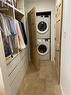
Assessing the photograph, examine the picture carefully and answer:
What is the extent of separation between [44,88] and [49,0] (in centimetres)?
305

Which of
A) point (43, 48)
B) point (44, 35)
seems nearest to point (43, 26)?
point (44, 35)

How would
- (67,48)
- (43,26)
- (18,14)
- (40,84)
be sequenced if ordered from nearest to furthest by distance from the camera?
(67,48) → (40,84) → (18,14) → (43,26)

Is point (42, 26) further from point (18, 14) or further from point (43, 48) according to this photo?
point (18, 14)

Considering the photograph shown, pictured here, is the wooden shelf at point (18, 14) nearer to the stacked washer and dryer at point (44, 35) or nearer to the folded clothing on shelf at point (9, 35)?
the folded clothing on shelf at point (9, 35)

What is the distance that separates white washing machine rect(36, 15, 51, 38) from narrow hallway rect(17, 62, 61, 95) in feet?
5.22

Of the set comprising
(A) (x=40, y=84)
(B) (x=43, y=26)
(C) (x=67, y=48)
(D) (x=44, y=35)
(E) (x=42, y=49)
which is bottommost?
(A) (x=40, y=84)

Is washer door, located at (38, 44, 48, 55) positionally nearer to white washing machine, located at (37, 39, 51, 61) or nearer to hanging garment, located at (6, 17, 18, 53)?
white washing machine, located at (37, 39, 51, 61)

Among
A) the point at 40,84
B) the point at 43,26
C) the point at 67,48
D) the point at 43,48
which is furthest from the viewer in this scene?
the point at 43,48

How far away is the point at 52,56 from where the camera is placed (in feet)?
14.1

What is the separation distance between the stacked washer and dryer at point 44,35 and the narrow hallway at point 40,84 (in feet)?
3.75

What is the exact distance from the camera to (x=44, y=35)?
4.29 m

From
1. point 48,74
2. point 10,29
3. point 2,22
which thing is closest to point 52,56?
point 48,74

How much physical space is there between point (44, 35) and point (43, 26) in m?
0.36

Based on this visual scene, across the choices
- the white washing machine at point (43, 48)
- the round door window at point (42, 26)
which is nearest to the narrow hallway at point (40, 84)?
the white washing machine at point (43, 48)
